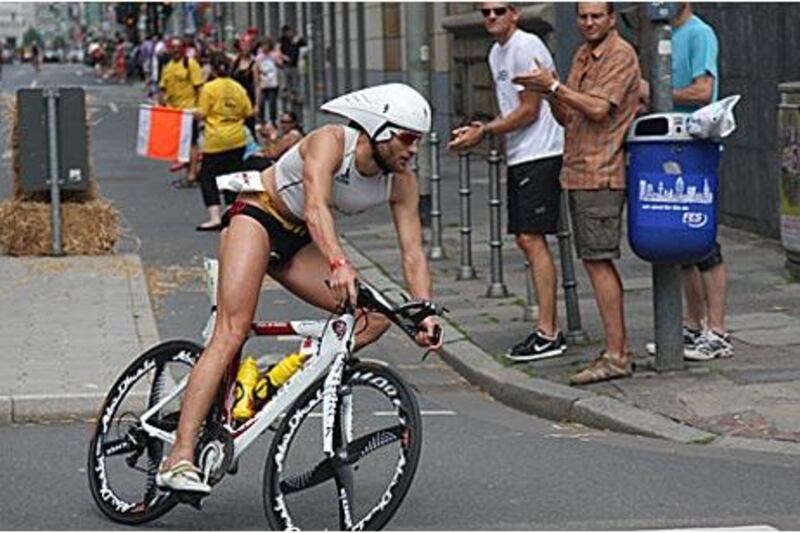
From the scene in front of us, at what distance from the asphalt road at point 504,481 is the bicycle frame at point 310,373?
0.43 m

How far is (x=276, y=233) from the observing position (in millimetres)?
6914

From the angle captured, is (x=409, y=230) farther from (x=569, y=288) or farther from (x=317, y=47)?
(x=317, y=47)

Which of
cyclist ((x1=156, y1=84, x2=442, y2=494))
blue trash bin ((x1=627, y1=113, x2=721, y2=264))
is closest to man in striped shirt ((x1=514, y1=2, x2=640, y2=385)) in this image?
blue trash bin ((x1=627, y1=113, x2=721, y2=264))

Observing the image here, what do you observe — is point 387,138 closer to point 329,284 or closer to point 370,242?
point 329,284

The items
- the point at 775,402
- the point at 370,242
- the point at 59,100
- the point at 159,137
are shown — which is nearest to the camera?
the point at 775,402

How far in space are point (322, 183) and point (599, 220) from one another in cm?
309

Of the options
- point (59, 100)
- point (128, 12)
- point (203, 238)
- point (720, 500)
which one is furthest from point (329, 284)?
point (128, 12)

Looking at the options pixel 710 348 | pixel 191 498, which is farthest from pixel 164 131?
pixel 191 498

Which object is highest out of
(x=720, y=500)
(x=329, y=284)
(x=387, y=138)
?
(x=387, y=138)

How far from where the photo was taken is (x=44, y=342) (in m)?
11.3

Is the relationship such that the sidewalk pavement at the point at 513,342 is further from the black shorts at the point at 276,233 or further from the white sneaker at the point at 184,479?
the white sneaker at the point at 184,479

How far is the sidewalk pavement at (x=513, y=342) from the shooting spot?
8844 mm

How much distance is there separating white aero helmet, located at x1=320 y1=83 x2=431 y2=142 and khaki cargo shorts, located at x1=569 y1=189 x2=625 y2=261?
274 cm

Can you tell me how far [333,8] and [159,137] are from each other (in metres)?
18.9
